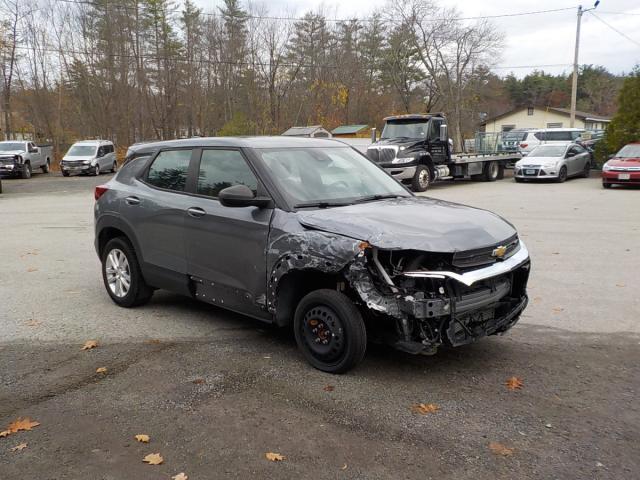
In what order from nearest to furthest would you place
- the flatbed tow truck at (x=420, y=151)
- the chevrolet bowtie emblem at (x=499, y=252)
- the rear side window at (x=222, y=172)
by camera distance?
the chevrolet bowtie emblem at (x=499, y=252), the rear side window at (x=222, y=172), the flatbed tow truck at (x=420, y=151)

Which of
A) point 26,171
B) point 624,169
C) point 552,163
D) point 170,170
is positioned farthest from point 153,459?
point 26,171

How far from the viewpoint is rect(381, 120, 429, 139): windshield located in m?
20.2

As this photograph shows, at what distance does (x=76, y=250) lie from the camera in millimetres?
9422

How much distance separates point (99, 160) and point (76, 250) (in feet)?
73.9

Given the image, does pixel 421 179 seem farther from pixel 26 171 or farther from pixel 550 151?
pixel 26 171

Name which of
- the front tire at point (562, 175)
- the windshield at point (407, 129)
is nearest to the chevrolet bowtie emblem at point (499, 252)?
the windshield at point (407, 129)

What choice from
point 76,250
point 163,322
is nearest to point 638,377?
point 163,322

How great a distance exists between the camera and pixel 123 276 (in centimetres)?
605

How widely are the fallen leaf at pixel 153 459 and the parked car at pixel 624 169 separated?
795 inches

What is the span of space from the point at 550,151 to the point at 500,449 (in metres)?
22.3

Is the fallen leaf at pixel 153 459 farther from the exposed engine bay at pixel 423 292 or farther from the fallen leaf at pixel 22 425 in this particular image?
the exposed engine bay at pixel 423 292

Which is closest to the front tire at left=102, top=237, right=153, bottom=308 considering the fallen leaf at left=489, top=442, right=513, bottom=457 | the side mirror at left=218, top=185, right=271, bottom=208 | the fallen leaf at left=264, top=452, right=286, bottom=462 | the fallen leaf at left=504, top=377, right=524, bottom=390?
the side mirror at left=218, top=185, right=271, bottom=208

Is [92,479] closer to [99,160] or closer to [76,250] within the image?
[76,250]

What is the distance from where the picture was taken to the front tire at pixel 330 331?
400cm
